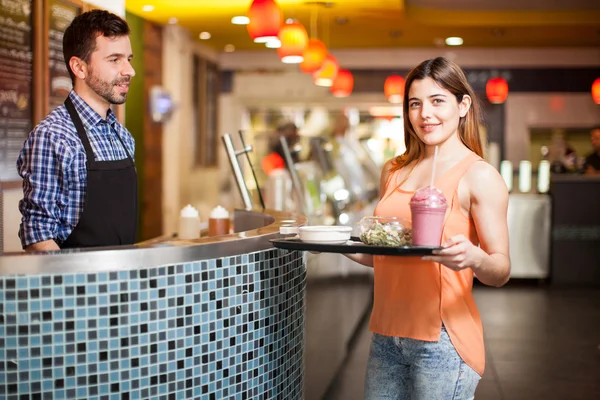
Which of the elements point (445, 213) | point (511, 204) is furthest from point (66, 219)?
point (511, 204)

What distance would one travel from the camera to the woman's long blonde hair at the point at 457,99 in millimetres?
2043

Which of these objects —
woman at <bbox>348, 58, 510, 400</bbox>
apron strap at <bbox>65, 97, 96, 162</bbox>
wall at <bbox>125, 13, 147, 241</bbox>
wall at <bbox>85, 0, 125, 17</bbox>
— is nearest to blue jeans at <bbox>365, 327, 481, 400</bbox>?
woman at <bbox>348, 58, 510, 400</bbox>

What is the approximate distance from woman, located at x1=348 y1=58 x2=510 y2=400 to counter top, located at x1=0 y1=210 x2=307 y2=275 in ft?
1.34

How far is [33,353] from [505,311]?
5.71 meters

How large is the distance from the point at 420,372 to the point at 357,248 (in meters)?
0.38

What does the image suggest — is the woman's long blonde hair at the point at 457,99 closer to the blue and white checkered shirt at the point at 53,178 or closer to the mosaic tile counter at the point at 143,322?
the mosaic tile counter at the point at 143,322

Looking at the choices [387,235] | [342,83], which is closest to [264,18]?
[387,235]

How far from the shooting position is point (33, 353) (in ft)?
6.24

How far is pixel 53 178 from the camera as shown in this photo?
92.0 inches

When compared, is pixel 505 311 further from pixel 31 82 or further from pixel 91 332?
pixel 91 332

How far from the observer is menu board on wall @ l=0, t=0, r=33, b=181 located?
5.30 metres

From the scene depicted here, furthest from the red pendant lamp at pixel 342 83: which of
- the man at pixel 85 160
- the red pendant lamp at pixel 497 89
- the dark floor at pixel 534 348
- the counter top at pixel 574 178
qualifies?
the man at pixel 85 160

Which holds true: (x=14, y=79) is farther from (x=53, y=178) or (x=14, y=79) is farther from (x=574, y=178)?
(x=574, y=178)

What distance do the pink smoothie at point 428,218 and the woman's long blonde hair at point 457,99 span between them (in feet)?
1.16
